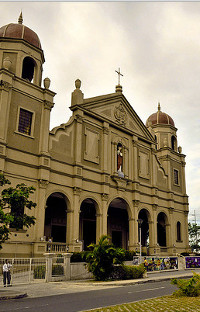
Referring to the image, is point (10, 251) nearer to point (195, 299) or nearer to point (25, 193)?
point (25, 193)

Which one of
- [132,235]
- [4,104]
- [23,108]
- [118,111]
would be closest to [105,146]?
[118,111]

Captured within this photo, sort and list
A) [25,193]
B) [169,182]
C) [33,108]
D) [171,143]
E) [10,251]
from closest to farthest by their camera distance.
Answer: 1. [25,193]
2. [10,251]
3. [33,108]
4. [169,182]
5. [171,143]

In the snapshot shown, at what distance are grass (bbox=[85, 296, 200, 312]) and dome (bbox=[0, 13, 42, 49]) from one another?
81.1ft

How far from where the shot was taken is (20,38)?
92.7ft

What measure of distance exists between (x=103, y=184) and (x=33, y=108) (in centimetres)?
1015

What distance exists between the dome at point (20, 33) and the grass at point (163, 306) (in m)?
24.7

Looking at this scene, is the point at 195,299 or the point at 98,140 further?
the point at 98,140

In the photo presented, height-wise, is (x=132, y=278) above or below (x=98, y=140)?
below

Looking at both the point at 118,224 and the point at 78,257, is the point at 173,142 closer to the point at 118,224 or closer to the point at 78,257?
the point at 118,224

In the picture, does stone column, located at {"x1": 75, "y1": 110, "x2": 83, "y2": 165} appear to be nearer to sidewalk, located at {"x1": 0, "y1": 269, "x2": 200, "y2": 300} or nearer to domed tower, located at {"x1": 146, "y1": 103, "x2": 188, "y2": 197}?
sidewalk, located at {"x1": 0, "y1": 269, "x2": 200, "y2": 300}

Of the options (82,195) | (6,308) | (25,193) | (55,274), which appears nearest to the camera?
(6,308)

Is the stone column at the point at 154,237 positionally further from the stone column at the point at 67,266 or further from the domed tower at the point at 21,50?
the domed tower at the point at 21,50

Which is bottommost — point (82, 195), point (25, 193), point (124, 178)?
point (25, 193)

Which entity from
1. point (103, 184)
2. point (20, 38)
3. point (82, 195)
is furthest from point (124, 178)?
point (20, 38)
